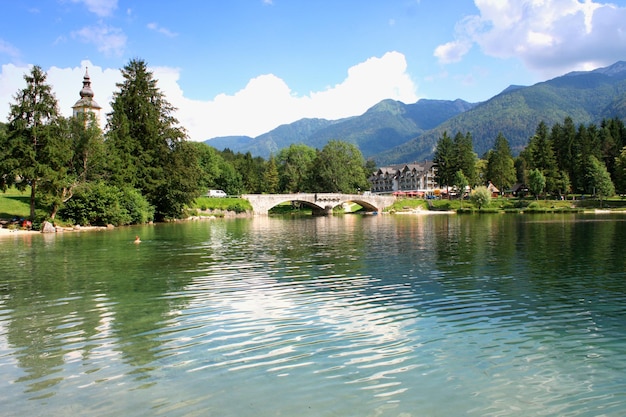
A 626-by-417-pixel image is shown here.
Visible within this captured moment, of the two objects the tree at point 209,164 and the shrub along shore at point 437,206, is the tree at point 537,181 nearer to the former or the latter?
the shrub along shore at point 437,206

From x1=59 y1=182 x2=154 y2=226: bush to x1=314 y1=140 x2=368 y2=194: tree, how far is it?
221 feet

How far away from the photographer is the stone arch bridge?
95.1 meters

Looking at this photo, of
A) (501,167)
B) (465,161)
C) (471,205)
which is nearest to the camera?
(471,205)

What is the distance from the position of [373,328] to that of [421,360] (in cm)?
222

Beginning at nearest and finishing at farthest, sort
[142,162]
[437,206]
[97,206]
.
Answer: [97,206] < [142,162] < [437,206]

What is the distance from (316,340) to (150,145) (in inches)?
2292

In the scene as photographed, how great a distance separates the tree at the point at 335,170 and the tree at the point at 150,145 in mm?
53406

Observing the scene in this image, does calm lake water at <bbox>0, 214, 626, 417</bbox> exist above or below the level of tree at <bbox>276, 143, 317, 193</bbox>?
below

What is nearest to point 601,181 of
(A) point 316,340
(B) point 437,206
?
(B) point 437,206

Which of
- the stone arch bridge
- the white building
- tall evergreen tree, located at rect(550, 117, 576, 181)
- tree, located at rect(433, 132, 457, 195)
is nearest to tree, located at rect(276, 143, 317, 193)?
the stone arch bridge

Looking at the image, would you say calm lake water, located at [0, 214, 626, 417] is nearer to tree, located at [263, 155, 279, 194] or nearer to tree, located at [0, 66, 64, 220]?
tree, located at [0, 66, 64, 220]

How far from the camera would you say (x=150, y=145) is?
63.2 metres

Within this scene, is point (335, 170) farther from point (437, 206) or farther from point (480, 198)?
point (480, 198)

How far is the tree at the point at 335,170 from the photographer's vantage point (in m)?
117
